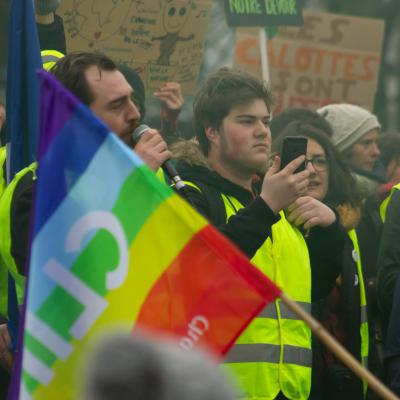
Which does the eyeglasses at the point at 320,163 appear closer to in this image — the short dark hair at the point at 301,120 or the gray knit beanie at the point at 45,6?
the short dark hair at the point at 301,120

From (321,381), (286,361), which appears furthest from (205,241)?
(321,381)

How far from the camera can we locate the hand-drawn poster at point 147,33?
634 cm

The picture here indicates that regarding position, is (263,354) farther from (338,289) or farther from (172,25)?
(172,25)

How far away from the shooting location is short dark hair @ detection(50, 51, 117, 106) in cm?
404

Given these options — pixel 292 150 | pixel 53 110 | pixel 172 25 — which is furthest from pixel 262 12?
pixel 53 110

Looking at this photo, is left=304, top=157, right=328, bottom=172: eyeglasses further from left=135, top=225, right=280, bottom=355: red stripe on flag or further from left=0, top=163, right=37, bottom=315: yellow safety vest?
left=135, top=225, right=280, bottom=355: red stripe on flag

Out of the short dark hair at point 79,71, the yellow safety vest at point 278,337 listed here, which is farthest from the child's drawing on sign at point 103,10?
the short dark hair at point 79,71

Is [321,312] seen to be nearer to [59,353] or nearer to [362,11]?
[59,353]

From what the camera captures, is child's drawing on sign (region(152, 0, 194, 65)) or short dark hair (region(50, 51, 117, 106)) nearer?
short dark hair (region(50, 51, 117, 106))

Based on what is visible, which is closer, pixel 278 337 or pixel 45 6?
pixel 278 337

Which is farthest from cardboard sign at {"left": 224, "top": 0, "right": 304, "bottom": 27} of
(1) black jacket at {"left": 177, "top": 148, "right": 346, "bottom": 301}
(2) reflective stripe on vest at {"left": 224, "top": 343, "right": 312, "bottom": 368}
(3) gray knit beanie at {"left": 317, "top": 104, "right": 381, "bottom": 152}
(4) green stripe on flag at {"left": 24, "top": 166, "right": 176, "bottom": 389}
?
(4) green stripe on flag at {"left": 24, "top": 166, "right": 176, "bottom": 389}

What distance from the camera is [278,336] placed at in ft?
14.5

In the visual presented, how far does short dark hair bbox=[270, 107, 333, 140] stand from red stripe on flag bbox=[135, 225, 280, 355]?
311 cm

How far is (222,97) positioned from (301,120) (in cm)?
160
